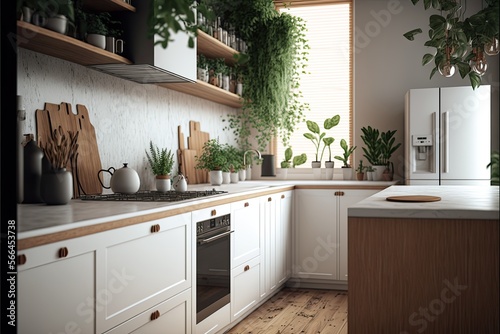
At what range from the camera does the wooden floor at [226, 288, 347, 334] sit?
3574mm

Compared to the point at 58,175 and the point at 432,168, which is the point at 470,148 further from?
the point at 58,175

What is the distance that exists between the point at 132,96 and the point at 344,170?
2486 mm

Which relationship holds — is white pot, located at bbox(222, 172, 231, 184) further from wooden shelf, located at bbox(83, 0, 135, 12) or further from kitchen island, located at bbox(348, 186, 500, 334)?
kitchen island, located at bbox(348, 186, 500, 334)

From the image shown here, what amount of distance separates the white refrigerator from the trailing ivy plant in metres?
1.20

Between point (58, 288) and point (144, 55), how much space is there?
165cm

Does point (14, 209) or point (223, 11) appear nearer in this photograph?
point (14, 209)

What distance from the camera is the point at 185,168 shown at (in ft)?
14.0

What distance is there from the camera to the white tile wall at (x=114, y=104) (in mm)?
2723

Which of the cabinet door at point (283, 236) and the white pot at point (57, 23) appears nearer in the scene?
the white pot at point (57, 23)

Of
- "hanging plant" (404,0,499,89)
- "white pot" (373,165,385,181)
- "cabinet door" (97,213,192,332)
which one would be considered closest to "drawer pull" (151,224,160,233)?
"cabinet door" (97,213,192,332)

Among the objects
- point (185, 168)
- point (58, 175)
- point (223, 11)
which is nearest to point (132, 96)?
point (185, 168)

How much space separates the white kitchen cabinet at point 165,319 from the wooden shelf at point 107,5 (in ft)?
5.17

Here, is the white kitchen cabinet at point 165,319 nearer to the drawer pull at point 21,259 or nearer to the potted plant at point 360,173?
the drawer pull at point 21,259

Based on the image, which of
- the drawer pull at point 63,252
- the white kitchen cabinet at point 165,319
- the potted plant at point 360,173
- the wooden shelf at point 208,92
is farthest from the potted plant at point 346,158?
the drawer pull at point 63,252
